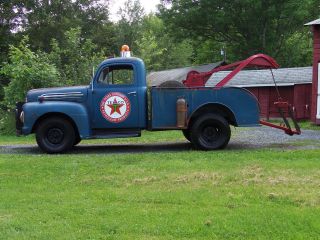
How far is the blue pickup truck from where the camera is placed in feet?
37.7

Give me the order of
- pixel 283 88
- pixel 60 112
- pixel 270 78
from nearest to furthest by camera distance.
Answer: pixel 60 112
pixel 283 88
pixel 270 78

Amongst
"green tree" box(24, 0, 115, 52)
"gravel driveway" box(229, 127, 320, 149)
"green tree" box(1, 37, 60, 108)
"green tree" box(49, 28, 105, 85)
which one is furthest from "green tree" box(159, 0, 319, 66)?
"gravel driveway" box(229, 127, 320, 149)

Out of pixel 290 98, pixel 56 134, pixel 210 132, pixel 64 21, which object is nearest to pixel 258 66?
pixel 210 132

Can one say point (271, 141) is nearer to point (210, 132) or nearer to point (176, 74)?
point (210, 132)

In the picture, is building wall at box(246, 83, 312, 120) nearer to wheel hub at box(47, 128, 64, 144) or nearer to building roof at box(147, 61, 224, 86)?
building roof at box(147, 61, 224, 86)

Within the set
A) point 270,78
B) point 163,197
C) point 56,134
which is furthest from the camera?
point 270,78

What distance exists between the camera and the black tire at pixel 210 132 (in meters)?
11.6

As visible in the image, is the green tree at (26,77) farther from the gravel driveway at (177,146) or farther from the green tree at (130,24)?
the green tree at (130,24)

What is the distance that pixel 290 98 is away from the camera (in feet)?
94.9

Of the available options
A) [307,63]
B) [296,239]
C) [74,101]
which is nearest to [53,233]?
[296,239]

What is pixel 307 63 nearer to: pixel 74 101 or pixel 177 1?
pixel 177 1

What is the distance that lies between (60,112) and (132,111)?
5.23ft

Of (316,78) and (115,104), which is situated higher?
(316,78)

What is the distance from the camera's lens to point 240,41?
141 feet
